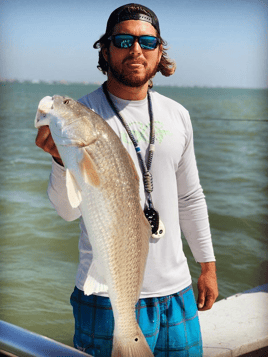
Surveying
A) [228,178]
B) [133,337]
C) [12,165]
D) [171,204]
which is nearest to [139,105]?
[171,204]

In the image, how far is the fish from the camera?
1.64 meters

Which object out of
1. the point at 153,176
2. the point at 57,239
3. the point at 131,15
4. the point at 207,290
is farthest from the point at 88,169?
the point at 57,239

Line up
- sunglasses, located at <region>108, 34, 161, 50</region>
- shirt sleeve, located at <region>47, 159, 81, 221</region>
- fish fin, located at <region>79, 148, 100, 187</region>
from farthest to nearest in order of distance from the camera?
1. sunglasses, located at <region>108, 34, 161, 50</region>
2. shirt sleeve, located at <region>47, 159, 81, 221</region>
3. fish fin, located at <region>79, 148, 100, 187</region>

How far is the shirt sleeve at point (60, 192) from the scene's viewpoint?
191cm

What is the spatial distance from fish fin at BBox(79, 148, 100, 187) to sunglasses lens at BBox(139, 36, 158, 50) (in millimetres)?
850

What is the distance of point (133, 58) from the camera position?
2240 mm

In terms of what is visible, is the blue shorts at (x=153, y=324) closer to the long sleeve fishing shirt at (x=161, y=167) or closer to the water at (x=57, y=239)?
the long sleeve fishing shirt at (x=161, y=167)

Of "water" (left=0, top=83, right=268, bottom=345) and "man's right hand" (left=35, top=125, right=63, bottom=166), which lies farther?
"water" (left=0, top=83, right=268, bottom=345)

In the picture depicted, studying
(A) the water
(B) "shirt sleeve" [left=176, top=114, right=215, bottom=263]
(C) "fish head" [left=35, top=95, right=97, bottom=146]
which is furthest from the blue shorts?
(A) the water

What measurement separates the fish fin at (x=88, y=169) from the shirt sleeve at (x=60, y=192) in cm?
28

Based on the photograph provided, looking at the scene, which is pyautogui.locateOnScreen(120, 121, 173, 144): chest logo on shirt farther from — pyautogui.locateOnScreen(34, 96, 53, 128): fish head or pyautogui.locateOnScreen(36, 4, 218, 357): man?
pyautogui.locateOnScreen(34, 96, 53, 128): fish head

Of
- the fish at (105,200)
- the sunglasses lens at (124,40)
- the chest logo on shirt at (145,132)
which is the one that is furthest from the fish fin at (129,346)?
the sunglasses lens at (124,40)

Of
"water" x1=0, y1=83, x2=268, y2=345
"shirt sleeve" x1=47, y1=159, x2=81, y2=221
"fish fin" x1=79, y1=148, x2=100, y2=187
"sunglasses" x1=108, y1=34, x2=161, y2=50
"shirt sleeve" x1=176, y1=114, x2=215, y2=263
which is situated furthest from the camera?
"water" x1=0, y1=83, x2=268, y2=345

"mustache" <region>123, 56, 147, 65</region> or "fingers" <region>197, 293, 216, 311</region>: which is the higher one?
"mustache" <region>123, 56, 147, 65</region>
